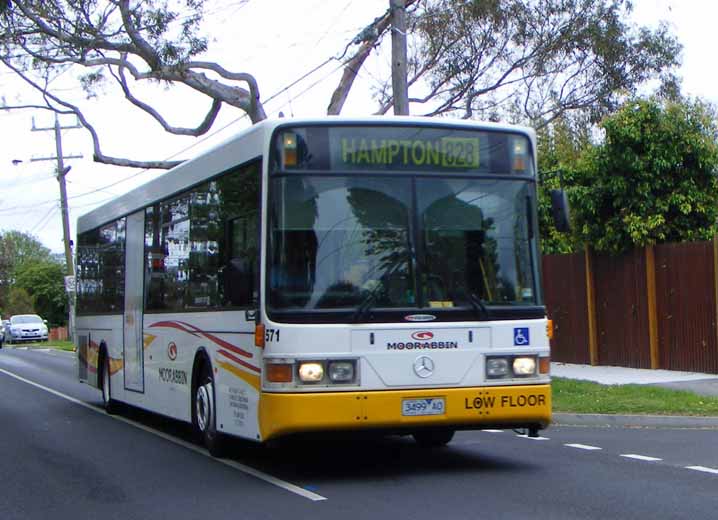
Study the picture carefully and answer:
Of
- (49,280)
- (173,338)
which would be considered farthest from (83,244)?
(49,280)

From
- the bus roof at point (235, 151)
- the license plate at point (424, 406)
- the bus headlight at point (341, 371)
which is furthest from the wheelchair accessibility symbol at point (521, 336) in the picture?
the bus roof at point (235, 151)

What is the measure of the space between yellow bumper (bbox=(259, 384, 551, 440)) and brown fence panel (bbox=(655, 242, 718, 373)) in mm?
9197

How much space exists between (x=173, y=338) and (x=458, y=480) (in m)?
4.27

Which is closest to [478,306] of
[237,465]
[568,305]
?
[237,465]

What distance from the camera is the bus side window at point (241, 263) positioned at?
9.75 meters

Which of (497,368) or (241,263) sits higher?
(241,263)

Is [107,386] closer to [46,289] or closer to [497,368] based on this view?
[497,368]

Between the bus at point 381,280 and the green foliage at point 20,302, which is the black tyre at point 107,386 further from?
the green foliage at point 20,302

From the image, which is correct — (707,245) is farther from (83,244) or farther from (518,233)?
(83,244)

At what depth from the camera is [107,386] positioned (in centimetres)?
1680

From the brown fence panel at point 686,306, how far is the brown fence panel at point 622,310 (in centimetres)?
39

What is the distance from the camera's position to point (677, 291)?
61.9 ft

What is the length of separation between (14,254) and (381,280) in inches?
4183

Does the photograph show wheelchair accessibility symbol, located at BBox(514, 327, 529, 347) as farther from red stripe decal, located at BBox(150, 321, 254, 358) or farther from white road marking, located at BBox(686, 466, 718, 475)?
red stripe decal, located at BBox(150, 321, 254, 358)
